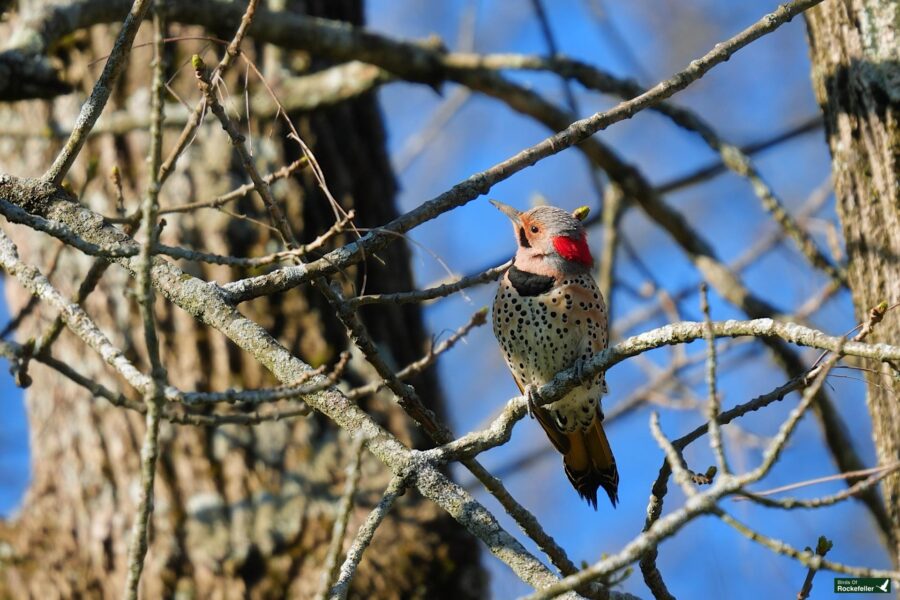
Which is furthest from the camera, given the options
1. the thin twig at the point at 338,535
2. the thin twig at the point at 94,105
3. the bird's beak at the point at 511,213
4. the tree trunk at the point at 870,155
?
the bird's beak at the point at 511,213

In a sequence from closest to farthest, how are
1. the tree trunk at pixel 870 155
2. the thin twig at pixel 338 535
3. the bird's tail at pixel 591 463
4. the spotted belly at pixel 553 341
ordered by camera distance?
the thin twig at pixel 338 535
the tree trunk at pixel 870 155
the spotted belly at pixel 553 341
the bird's tail at pixel 591 463

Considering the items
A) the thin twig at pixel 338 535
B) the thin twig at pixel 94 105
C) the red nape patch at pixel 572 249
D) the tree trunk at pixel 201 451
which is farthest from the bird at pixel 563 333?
the thin twig at pixel 338 535

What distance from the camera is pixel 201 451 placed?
16.1 ft

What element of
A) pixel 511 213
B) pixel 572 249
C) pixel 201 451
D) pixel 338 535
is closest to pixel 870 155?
pixel 572 249

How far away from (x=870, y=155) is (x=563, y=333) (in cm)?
141

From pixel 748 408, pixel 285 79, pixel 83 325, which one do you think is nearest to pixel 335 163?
pixel 285 79

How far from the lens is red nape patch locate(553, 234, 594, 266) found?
4477mm

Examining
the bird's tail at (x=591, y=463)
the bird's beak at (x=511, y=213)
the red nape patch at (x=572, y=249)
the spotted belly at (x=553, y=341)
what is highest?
the bird's beak at (x=511, y=213)

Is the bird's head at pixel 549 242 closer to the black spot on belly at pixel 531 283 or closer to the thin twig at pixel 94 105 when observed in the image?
the black spot on belly at pixel 531 283

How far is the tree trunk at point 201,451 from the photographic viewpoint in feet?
15.6

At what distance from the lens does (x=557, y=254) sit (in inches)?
177

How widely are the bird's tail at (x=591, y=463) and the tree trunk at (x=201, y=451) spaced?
2.79 feet

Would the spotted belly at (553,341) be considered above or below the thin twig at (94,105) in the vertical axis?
above

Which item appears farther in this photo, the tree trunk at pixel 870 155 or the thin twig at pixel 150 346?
the tree trunk at pixel 870 155
